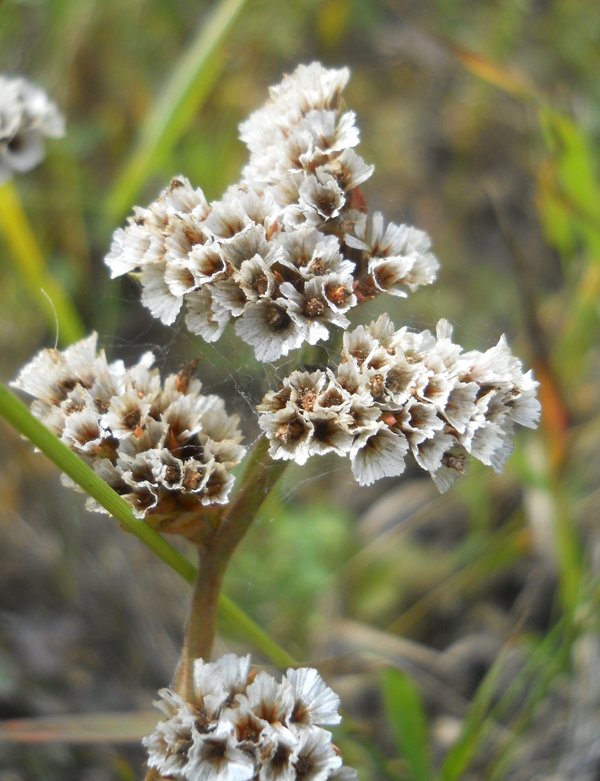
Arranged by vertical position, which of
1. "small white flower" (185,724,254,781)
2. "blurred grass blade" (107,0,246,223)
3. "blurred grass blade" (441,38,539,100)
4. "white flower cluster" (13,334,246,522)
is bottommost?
"small white flower" (185,724,254,781)

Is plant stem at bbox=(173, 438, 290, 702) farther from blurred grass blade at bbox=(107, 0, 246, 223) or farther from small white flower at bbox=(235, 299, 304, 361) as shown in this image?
blurred grass blade at bbox=(107, 0, 246, 223)

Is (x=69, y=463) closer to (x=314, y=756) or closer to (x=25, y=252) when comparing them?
(x=314, y=756)

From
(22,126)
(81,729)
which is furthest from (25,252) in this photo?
(81,729)

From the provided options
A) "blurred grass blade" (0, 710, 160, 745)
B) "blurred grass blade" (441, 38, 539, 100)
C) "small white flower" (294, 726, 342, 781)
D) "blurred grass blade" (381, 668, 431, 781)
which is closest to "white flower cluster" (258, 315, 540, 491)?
"small white flower" (294, 726, 342, 781)

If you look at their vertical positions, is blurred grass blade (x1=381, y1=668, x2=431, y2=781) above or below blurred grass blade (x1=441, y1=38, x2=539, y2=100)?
below

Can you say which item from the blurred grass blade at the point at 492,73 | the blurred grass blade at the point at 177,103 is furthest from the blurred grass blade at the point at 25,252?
the blurred grass blade at the point at 492,73

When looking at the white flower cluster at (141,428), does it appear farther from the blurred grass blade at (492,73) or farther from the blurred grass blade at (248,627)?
the blurred grass blade at (492,73)
